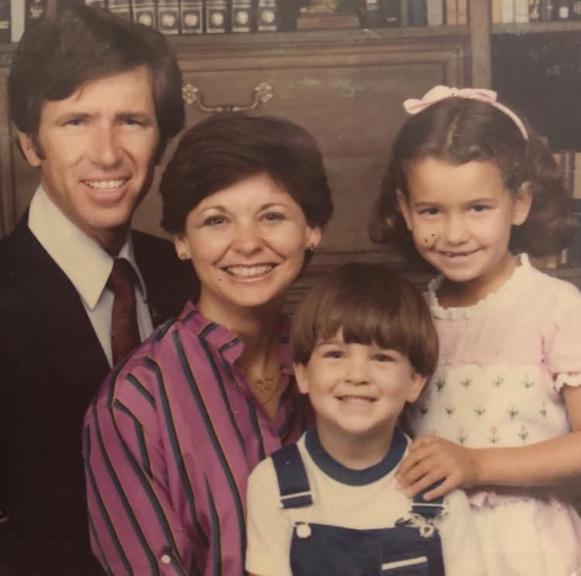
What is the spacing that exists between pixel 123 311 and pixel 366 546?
18.0 inches

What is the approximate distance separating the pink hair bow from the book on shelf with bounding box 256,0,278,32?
0.21 meters

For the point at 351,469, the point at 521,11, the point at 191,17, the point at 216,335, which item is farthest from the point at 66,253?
the point at 521,11

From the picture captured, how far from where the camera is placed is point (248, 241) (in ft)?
3.95

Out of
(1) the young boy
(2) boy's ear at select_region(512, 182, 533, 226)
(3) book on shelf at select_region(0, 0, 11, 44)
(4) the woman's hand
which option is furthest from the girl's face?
(3) book on shelf at select_region(0, 0, 11, 44)

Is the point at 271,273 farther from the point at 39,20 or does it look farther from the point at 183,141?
the point at 39,20

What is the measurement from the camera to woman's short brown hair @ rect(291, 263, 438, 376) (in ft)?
3.68

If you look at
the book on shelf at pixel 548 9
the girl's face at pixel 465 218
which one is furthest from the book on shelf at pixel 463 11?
the girl's face at pixel 465 218

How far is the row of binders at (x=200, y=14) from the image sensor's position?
4.23 feet

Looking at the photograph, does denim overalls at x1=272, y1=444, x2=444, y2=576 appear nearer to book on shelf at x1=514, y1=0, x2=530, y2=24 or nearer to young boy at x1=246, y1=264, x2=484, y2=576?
young boy at x1=246, y1=264, x2=484, y2=576

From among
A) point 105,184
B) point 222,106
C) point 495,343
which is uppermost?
point 222,106

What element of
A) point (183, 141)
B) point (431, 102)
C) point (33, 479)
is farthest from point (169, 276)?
point (431, 102)

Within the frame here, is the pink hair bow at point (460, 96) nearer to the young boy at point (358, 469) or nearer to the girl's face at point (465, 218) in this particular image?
the girl's face at point (465, 218)

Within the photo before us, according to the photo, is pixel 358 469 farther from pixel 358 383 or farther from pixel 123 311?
pixel 123 311

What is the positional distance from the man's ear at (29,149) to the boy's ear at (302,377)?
454 millimetres
